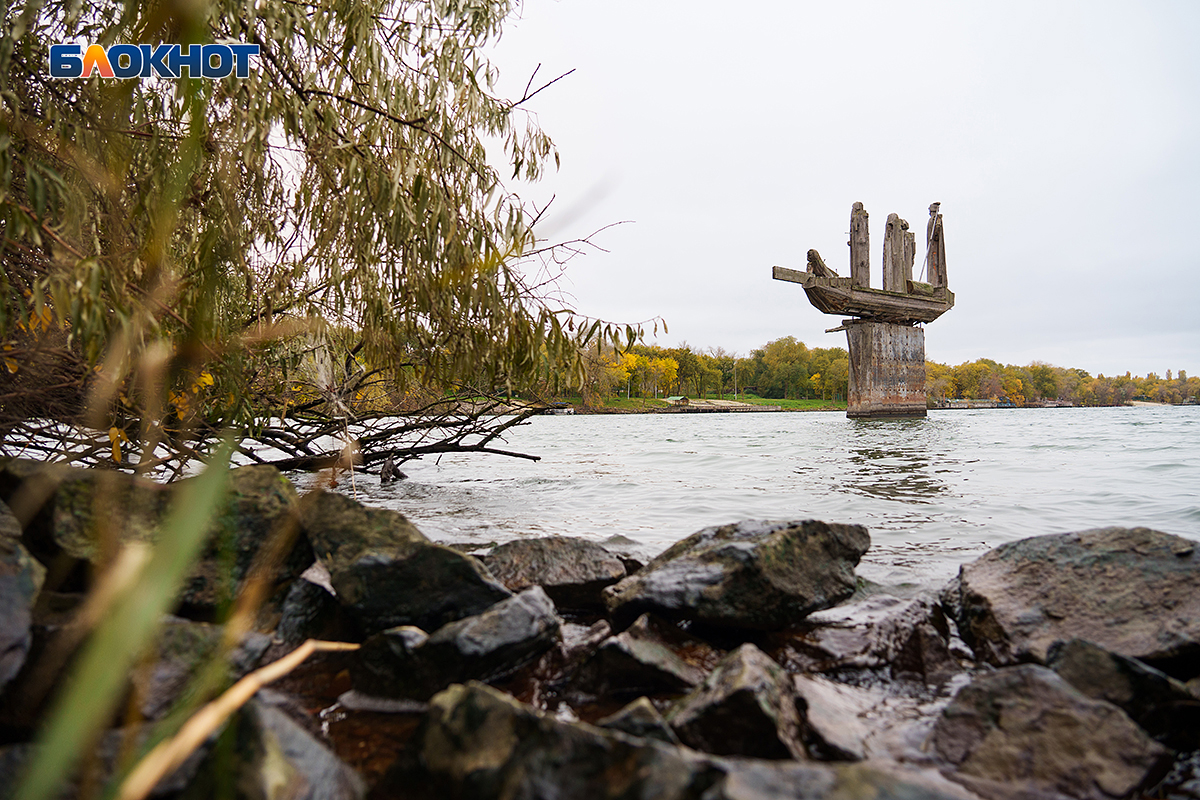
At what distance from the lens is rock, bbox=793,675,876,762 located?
2.09 metres

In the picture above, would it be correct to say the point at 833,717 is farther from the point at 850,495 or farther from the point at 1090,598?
the point at 850,495

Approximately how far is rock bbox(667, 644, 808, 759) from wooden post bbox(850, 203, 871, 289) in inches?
693

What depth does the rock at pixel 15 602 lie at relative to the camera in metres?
1.87

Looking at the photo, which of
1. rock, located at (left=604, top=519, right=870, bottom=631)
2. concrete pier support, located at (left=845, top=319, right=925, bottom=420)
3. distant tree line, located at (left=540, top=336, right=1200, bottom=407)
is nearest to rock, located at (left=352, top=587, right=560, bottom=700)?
rock, located at (left=604, top=519, right=870, bottom=631)

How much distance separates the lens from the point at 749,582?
10.1 feet

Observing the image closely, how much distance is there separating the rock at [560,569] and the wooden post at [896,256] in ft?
59.8

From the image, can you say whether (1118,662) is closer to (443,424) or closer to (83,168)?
(83,168)

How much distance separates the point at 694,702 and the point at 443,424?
5889mm

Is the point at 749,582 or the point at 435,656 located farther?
the point at 749,582

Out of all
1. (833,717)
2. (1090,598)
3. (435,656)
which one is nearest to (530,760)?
(435,656)

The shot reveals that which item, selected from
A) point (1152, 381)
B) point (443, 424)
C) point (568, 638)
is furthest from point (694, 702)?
point (1152, 381)

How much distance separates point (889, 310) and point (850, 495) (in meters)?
12.4

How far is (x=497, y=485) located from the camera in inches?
402

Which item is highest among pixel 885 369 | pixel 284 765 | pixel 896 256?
pixel 896 256
